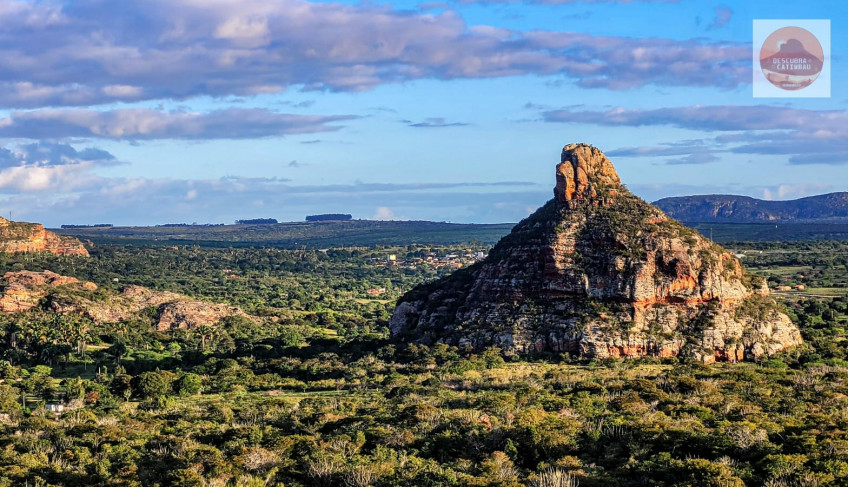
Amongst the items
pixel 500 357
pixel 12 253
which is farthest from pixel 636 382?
pixel 12 253

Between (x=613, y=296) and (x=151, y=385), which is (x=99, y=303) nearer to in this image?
(x=151, y=385)

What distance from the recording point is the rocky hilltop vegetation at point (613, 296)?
270ft

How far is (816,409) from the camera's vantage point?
55.2 m

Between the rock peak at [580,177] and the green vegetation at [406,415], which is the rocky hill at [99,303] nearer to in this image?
the green vegetation at [406,415]

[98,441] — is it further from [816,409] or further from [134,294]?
[134,294]

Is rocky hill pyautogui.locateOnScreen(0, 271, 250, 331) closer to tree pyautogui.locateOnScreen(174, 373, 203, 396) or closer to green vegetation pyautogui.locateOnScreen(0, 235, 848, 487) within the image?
green vegetation pyautogui.locateOnScreen(0, 235, 848, 487)

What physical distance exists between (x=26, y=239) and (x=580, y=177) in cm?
12833

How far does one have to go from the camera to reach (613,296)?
84.2 metres

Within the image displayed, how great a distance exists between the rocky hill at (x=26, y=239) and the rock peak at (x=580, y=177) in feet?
397

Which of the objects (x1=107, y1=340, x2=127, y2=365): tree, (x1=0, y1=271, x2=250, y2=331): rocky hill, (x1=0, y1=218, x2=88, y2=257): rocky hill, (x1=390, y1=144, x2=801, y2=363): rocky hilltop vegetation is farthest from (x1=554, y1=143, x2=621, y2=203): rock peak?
(x1=0, y1=218, x2=88, y2=257): rocky hill

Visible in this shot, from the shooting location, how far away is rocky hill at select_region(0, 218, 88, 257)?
18354 centimetres

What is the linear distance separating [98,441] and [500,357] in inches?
1499

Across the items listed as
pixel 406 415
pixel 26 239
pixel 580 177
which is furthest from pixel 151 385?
pixel 26 239

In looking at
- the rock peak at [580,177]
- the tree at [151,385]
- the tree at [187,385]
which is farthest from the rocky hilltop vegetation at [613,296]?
the tree at [151,385]
